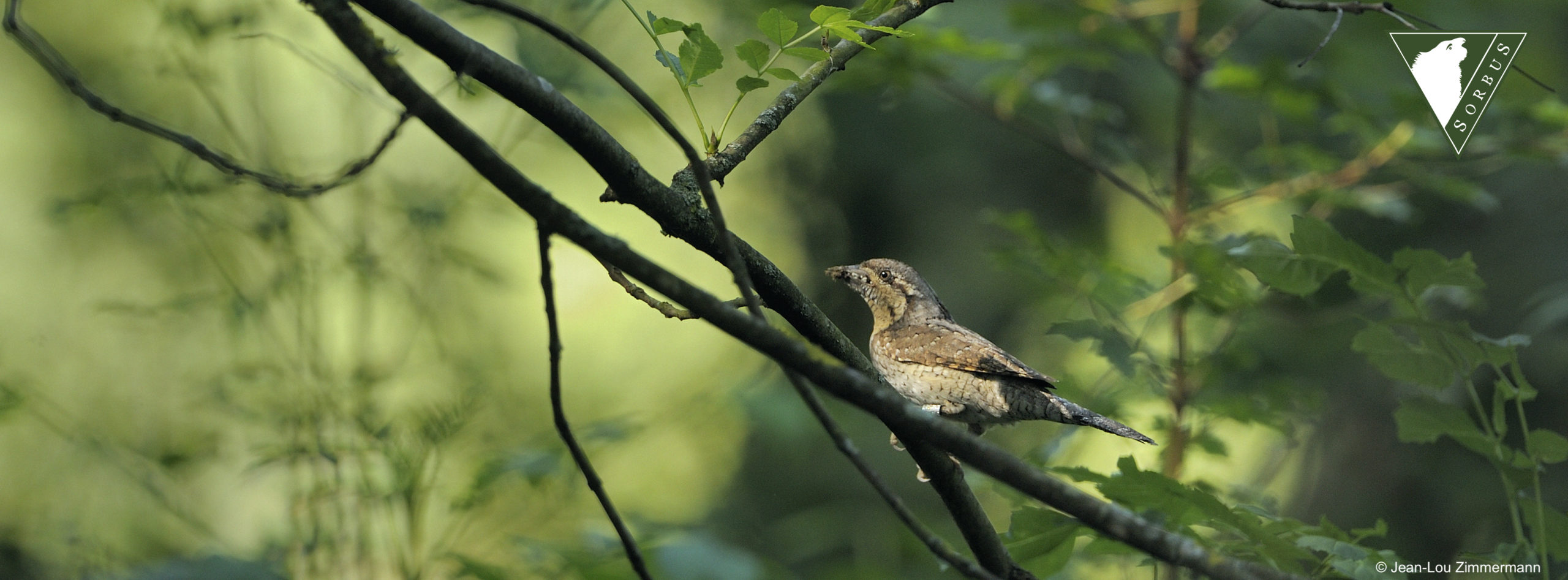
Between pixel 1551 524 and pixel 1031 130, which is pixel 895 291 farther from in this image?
pixel 1551 524

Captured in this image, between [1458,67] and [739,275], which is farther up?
A: [1458,67]

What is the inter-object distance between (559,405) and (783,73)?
27.1 inches

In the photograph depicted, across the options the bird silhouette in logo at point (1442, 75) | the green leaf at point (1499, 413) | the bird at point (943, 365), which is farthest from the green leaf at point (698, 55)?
the bird silhouette in logo at point (1442, 75)

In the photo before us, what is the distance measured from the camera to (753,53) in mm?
1682

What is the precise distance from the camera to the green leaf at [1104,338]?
110 inches

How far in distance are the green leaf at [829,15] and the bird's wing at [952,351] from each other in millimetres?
1237

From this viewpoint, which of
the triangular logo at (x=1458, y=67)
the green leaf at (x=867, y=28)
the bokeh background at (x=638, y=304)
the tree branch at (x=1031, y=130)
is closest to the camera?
the green leaf at (x=867, y=28)

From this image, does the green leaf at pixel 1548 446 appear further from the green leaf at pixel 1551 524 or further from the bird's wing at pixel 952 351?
the bird's wing at pixel 952 351

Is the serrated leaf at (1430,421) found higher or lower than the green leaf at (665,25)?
lower

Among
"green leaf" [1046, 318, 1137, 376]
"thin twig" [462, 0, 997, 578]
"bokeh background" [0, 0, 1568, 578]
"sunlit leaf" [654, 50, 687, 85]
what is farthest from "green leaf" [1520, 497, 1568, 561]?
"sunlit leaf" [654, 50, 687, 85]

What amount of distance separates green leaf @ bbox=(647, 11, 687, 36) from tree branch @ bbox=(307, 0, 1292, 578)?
0.45 metres

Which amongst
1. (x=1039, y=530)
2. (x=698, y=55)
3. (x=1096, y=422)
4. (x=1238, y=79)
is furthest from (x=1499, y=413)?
(x=1238, y=79)

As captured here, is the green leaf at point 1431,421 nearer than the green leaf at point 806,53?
No

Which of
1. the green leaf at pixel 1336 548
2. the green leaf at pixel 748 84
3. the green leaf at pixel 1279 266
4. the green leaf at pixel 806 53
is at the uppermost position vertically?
the green leaf at pixel 806 53
